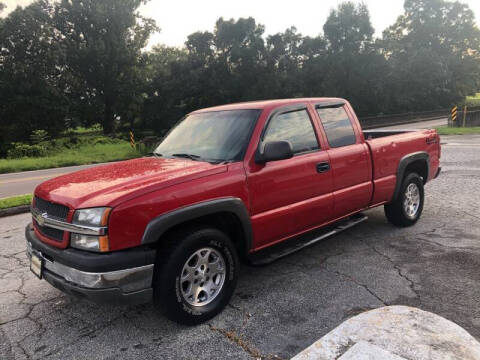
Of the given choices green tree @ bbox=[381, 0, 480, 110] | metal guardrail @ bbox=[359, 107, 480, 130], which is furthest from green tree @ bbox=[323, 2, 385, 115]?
metal guardrail @ bbox=[359, 107, 480, 130]

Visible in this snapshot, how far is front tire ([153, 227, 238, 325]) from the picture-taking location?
3012mm

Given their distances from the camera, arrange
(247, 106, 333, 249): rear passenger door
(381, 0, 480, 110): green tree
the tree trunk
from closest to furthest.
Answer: (247, 106, 333, 249): rear passenger door → the tree trunk → (381, 0, 480, 110): green tree

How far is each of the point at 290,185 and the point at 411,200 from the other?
2683 millimetres

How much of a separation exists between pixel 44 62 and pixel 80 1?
7.96 metres

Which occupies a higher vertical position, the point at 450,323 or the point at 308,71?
the point at 308,71

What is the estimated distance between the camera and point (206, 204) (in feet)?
10.4

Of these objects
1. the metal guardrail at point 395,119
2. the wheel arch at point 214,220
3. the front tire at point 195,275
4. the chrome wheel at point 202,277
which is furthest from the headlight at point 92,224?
the metal guardrail at point 395,119

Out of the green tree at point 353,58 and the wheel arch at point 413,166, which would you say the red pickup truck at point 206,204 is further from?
the green tree at point 353,58

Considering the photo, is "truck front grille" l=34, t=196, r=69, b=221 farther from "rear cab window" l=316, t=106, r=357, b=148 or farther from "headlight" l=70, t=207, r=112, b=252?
"rear cab window" l=316, t=106, r=357, b=148

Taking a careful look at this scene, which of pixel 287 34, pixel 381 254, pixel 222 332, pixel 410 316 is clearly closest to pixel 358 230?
pixel 381 254

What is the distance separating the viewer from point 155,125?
4309 centimetres

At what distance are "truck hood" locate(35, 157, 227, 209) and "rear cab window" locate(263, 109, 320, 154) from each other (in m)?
0.78

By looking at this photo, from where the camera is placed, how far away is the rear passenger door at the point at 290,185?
3612 mm

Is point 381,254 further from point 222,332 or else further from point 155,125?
point 155,125
